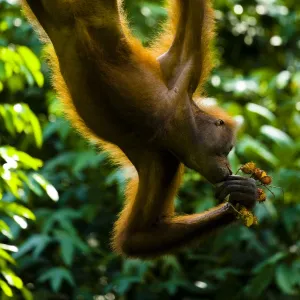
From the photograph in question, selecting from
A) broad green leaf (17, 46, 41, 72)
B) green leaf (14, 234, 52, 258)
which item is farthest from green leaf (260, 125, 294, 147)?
broad green leaf (17, 46, 41, 72)

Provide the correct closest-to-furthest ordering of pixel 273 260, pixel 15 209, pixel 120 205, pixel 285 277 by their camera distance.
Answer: pixel 15 209 < pixel 273 260 < pixel 285 277 < pixel 120 205

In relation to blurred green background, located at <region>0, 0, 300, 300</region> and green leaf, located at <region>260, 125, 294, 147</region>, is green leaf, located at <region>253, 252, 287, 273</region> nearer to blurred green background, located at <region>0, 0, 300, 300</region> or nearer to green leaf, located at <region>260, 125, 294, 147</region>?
blurred green background, located at <region>0, 0, 300, 300</region>

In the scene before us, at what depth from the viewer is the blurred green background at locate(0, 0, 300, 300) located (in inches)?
193

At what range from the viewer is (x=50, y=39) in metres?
2.92

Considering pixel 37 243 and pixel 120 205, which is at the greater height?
A: pixel 37 243

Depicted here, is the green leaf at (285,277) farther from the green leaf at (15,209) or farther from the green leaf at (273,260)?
the green leaf at (15,209)

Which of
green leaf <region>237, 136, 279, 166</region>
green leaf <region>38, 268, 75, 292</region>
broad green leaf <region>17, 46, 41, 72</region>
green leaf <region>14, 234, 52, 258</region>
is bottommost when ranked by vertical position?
green leaf <region>38, 268, 75, 292</region>

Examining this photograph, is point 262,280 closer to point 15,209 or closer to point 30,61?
point 15,209

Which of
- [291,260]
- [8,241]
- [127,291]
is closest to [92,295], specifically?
[127,291]

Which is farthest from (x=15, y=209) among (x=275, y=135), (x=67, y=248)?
(x=275, y=135)

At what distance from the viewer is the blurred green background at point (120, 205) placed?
4895mm

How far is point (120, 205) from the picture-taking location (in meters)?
5.45

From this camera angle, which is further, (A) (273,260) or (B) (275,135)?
(B) (275,135)

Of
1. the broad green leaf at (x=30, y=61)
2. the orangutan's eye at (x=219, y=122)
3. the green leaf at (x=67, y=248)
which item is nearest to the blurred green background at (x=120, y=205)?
the green leaf at (x=67, y=248)
